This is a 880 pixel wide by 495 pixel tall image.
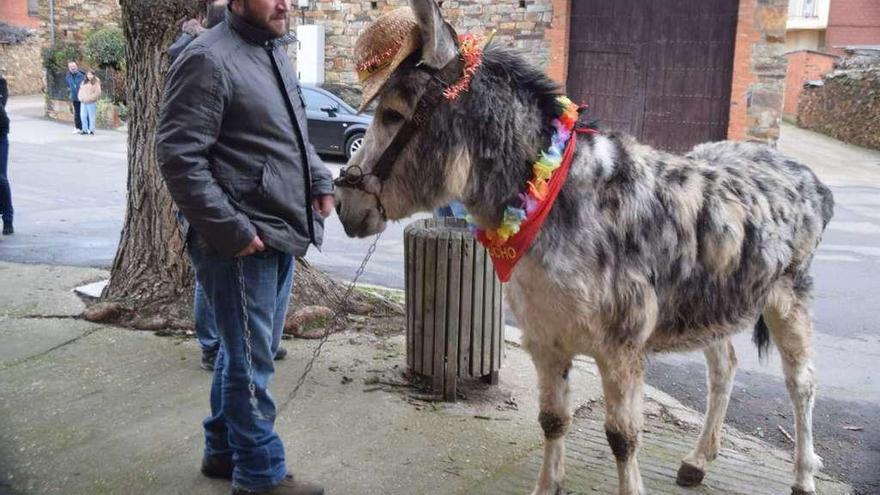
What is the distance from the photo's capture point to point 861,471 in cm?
455

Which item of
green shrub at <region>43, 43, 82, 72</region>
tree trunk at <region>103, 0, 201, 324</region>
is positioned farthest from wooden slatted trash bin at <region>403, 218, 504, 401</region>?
green shrub at <region>43, 43, 82, 72</region>

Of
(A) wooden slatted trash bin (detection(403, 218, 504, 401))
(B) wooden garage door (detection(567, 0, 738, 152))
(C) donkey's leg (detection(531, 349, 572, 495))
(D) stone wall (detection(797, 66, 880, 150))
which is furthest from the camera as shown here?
(D) stone wall (detection(797, 66, 880, 150))

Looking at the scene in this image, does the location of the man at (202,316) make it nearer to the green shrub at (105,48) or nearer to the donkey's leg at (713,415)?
the donkey's leg at (713,415)

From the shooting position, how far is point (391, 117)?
122 inches

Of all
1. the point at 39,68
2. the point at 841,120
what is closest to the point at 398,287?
the point at 841,120

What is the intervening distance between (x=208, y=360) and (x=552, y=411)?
2.55m

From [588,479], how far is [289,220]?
200cm

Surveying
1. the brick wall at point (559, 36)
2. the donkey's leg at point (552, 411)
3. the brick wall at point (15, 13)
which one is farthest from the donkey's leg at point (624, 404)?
the brick wall at point (15, 13)

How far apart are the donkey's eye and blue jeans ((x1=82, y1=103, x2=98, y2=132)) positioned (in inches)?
878

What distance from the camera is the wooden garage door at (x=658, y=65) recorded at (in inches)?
678

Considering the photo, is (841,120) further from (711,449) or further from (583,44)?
(711,449)

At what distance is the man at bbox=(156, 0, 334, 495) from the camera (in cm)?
304

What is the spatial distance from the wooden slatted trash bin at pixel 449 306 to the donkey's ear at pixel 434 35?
1.78 m

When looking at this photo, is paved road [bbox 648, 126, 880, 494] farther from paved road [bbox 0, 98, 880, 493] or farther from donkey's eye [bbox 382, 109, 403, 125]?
donkey's eye [bbox 382, 109, 403, 125]
